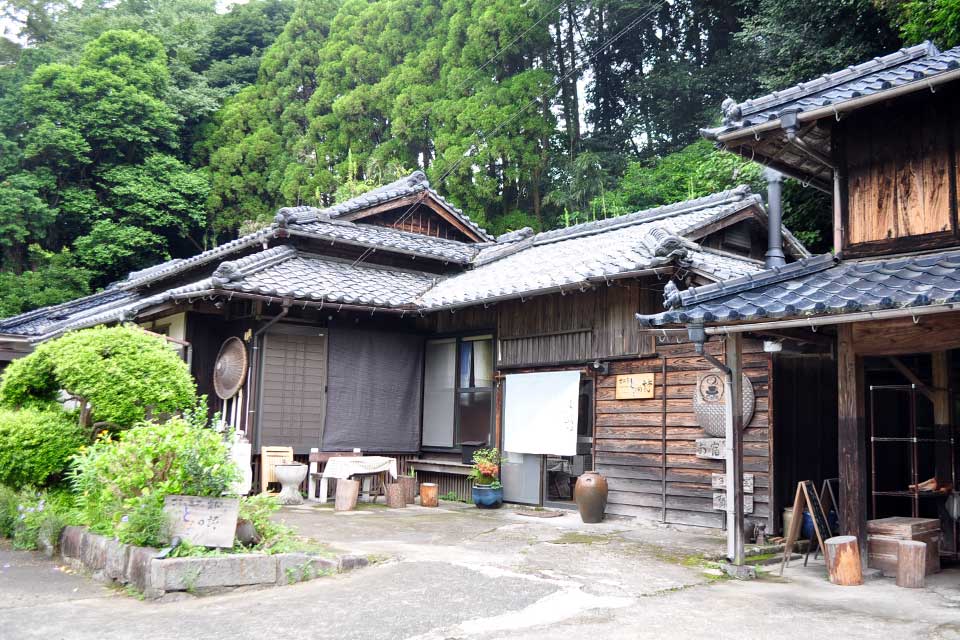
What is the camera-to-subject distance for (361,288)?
13.6 meters

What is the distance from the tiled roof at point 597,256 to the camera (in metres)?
10.2

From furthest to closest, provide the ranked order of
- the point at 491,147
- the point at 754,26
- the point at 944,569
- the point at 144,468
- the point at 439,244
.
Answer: the point at 491,147
the point at 754,26
the point at 439,244
the point at 944,569
the point at 144,468

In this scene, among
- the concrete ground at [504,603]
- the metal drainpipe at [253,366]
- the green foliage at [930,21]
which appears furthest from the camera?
the metal drainpipe at [253,366]

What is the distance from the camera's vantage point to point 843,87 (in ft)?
24.5

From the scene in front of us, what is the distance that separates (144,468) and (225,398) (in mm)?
6622

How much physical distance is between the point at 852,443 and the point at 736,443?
100cm

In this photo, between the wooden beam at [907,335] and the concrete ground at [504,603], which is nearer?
the concrete ground at [504,603]

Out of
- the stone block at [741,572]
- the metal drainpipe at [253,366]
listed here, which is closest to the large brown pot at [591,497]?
the stone block at [741,572]

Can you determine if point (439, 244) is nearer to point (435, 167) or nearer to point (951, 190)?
point (435, 167)

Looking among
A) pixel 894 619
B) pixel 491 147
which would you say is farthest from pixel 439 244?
pixel 894 619

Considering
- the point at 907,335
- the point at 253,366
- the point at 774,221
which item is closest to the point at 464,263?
the point at 253,366

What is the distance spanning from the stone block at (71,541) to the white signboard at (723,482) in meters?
7.16

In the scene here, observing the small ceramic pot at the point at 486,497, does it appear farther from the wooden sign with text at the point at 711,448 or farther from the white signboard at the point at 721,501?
the white signboard at the point at 721,501

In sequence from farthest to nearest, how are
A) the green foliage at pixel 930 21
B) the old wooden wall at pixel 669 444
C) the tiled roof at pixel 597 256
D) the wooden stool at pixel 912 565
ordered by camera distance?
the green foliage at pixel 930 21 < the tiled roof at pixel 597 256 < the old wooden wall at pixel 669 444 < the wooden stool at pixel 912 565
